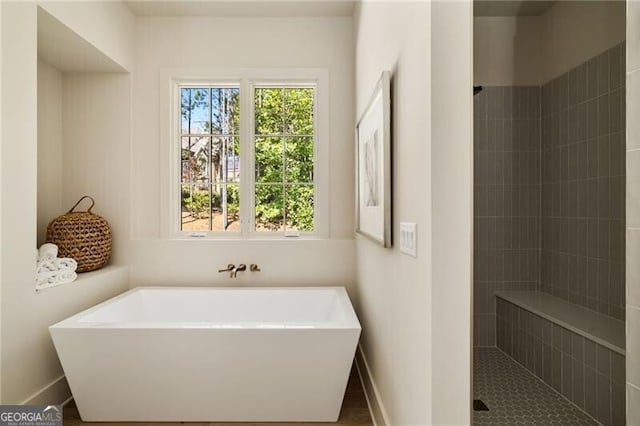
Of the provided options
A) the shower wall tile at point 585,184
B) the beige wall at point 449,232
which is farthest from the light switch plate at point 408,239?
the shower wall tile at point 585,184

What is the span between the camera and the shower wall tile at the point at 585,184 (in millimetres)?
2451

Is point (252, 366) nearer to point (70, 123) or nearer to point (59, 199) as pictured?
point (59, 199)

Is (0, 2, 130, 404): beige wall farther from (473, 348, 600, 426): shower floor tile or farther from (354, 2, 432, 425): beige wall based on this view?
(473, 348, 600, 426): shower floor tile

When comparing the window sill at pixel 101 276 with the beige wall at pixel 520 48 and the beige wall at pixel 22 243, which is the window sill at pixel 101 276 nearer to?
the beige wall at pixel 22 243

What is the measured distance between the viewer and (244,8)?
3.04 meters

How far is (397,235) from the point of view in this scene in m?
1.71

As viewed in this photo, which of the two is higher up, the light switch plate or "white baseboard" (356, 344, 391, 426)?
the light switch plate

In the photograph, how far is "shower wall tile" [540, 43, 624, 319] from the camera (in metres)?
2.45

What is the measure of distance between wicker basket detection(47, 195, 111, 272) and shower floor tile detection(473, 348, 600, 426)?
Result: 2.67m

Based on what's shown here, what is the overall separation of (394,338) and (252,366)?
78 cm

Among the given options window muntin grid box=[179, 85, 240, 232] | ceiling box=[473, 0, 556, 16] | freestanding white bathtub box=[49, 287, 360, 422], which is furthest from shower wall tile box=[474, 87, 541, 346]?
window muntin grid box=[179, 85, 240, 232]

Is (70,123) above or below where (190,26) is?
below

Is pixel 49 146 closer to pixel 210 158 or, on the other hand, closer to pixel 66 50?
pixel 66 50

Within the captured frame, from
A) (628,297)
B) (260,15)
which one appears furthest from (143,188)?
(628,297)
